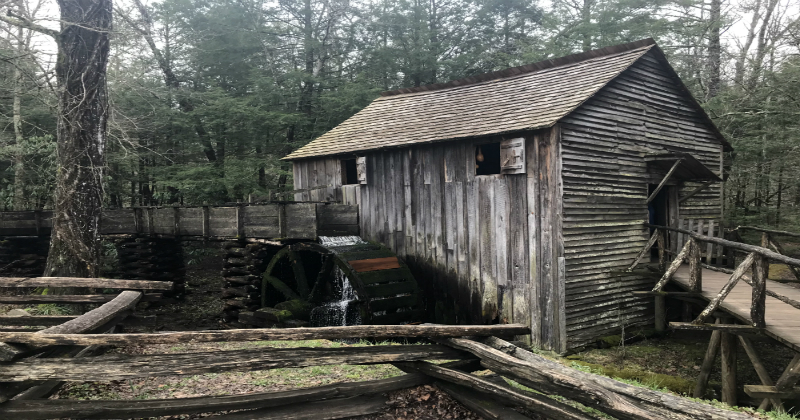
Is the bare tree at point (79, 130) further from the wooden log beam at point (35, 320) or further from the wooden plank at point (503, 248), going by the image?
the wooden plank at point (503, 248)

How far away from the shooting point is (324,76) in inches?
915

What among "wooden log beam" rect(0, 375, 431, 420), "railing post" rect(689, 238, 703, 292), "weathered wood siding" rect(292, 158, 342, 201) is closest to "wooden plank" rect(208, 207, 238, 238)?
"weathered wood siding" rect(292, 158, 342, 201)

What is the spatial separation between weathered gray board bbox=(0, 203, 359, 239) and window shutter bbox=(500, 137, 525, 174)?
424 cm

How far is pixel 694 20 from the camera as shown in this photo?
19.3m

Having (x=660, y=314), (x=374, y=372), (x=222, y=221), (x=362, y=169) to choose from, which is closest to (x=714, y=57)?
(x=660, y=314)

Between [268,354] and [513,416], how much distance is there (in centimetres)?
209

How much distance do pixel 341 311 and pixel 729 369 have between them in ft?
24.5

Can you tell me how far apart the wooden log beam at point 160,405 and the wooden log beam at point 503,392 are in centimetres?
65

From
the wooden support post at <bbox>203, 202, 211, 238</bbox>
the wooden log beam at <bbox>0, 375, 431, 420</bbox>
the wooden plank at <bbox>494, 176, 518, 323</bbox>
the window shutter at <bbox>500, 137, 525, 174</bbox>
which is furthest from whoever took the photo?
the wooden support post at <bbox>203, 202, 211, 238</bbox>

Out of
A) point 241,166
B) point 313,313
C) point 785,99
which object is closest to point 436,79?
point 241,166

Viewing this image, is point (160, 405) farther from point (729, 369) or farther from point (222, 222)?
point (222, 222)

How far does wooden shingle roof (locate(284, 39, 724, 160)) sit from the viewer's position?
10383mm

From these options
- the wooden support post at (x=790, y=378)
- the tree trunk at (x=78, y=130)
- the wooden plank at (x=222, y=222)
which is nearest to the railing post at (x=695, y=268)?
the wooden support post at (x=790, y=378)

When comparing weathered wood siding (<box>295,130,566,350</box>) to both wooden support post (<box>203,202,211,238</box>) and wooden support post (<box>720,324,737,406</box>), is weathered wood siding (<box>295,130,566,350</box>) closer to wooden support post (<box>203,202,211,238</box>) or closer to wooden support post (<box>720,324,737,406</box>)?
wooden support post (<box>720,324,737,406</box>)
